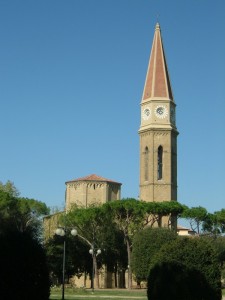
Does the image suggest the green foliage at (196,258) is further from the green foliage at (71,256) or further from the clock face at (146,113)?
the clock face at (146,113)

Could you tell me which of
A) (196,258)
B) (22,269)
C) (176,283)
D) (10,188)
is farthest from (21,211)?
(22,269)

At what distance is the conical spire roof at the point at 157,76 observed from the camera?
72.8 metres

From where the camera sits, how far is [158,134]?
7062 centimetres

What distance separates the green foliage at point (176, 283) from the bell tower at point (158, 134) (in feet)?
157

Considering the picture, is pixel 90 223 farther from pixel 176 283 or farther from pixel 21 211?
pixel 176 283

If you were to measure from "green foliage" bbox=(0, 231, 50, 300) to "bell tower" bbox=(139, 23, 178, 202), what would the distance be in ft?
173

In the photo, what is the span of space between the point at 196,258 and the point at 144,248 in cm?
2983

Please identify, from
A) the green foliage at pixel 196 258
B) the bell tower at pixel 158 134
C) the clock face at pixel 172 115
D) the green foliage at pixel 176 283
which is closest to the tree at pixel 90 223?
the bell tower at pixel 158 134

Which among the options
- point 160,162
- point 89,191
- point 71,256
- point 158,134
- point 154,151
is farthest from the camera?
point 89,191

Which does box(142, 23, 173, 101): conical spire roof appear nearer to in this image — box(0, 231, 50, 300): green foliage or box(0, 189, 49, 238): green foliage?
box(0, 189, 49, 238): green foliage

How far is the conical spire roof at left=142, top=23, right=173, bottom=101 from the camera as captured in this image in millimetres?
72750

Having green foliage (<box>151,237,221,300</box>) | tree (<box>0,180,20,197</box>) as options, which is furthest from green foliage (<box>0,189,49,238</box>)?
green foliage (<box>151,237,221,300</box>)

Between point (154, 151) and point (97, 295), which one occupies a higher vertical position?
point (154, 151)

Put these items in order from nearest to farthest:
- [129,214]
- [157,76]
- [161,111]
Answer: [129,214] → [161,111] → [157,76]
